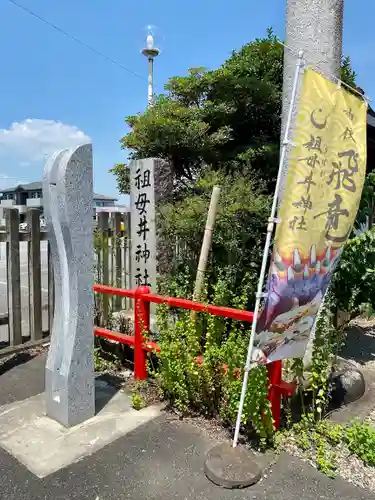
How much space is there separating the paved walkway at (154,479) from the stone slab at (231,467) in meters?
0.05

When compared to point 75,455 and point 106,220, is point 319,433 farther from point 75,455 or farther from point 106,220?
point 106,220

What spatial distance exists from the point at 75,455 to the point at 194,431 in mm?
967

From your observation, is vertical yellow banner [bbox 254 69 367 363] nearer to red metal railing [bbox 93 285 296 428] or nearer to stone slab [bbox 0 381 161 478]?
red metal railing [bbox 93 285 296 428]

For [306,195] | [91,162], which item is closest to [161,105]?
[91,162]

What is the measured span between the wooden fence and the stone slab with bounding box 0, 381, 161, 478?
1.32 meters

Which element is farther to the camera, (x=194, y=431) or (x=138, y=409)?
(x=138, y=409)

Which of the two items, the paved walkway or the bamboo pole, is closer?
the paved walkway

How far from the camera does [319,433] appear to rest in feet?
10.6

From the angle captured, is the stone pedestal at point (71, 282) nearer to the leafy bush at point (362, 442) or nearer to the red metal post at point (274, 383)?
the red metal post at point (274, 383)

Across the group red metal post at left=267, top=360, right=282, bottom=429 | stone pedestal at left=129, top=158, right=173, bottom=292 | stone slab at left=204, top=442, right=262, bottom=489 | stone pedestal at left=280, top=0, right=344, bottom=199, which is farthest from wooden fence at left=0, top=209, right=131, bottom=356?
stone pedestal at left=280, top=0, right=344, bottom=199

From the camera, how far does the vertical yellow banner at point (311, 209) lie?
106 inches

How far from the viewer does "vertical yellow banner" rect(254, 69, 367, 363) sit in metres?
2.68

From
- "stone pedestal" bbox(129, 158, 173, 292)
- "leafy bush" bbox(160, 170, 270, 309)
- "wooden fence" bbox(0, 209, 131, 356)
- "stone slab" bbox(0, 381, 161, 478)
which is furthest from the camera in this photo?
"stone pedestal" bbox(129, 158, 173, 292)

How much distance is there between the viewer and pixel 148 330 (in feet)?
13.0
